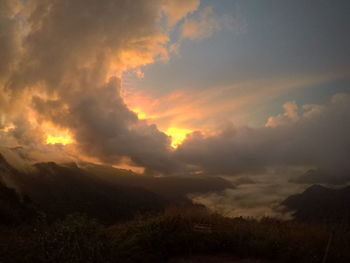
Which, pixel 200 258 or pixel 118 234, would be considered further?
pixel 118 234

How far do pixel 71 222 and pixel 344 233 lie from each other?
8.19 metres

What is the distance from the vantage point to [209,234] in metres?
8.16

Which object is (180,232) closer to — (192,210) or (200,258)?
(200,258)

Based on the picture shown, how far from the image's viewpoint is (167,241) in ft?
25.3

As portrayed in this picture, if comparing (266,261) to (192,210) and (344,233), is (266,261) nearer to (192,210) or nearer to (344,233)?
(344,233)

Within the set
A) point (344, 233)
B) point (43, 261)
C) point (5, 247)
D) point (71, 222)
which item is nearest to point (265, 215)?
point (344, 233)

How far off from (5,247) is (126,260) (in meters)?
3.05

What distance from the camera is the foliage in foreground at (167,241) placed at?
19.5 feet

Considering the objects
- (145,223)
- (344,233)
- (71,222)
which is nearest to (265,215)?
(344,233)

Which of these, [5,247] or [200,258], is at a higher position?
[5,247]

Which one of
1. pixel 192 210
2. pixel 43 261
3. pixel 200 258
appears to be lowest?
pixel 200 258

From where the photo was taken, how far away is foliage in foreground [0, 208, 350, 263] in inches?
234

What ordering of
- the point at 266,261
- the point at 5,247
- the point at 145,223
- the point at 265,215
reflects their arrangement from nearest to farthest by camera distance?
the point at 5,247
the point at 266,261
the point at 145,223
the point at 265,215

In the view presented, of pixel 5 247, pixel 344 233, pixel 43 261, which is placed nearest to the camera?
pixel 43 261
